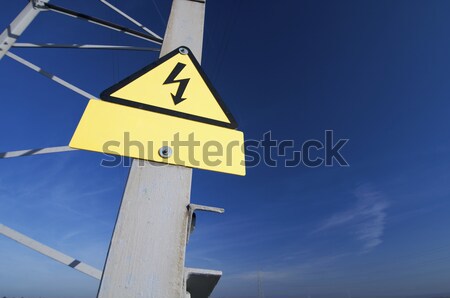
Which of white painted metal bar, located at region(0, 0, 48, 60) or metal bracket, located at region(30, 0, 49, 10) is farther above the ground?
metal bracket, located at region(30, 0, 49, 10)

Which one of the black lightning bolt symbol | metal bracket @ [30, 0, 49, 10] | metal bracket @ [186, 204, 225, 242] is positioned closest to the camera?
metal bracket @ [186, 204, 225, 242]

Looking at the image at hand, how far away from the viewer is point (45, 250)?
1.57 metres

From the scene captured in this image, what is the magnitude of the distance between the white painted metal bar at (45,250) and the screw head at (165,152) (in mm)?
777

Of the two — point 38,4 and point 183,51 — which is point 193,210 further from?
point 38,4

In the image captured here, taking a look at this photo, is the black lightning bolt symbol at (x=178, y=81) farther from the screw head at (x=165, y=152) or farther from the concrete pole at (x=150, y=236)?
the concrete pole at (x=150, y=236)

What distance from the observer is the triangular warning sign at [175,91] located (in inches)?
61.3

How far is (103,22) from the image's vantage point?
3.24m

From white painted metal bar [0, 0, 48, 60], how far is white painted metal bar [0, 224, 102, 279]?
1.90 m

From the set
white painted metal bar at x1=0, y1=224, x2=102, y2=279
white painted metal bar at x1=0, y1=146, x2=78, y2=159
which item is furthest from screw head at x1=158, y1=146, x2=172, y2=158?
white painted metal bar at x1=0, y1=146, x2=78, y2=159

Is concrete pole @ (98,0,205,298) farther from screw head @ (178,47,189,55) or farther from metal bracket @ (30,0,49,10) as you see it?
metal bracket @ (30,0,49,10)

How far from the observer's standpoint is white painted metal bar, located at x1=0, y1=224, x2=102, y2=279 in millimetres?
1501

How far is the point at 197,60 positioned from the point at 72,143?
108cm

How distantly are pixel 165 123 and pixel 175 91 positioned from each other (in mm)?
300

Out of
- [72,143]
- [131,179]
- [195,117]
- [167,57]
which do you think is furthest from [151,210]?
[167,57]
